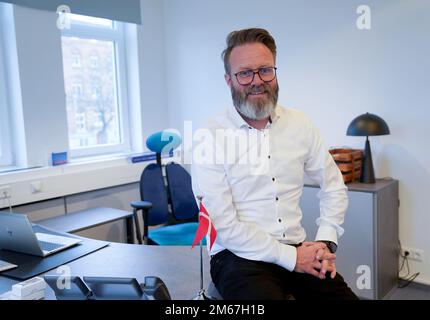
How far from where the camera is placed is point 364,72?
2.97 metres

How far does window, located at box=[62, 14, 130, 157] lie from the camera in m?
3.46

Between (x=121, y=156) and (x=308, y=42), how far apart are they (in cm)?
189

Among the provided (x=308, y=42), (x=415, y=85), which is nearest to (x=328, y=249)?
(x=415, y=85)

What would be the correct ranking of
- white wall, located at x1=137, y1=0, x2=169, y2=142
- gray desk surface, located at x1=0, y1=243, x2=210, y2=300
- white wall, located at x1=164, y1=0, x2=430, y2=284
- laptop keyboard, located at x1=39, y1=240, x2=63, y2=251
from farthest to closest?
1. white wall, located at x1=137, y1=0, x2=169, y2=142
2. white wall, located at x1=164, y1=0, x2=430, y2=284
3. laptop keyboard, located at x1=39, y1=240, x2=63, y2=251
4. gray desk surface, located at x1=0, y1=243, x2=210, y2=300

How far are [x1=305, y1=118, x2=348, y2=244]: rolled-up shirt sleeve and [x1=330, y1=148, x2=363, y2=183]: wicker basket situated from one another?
3.76 feet

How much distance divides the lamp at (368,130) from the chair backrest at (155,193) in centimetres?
143

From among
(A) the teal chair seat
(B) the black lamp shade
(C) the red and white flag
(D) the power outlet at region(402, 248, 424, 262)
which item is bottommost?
(D) the power outlet at region(402, 248, 424, 262)

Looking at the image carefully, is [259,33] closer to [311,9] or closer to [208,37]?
[311,9]

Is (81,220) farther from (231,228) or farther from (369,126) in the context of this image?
(369,126)

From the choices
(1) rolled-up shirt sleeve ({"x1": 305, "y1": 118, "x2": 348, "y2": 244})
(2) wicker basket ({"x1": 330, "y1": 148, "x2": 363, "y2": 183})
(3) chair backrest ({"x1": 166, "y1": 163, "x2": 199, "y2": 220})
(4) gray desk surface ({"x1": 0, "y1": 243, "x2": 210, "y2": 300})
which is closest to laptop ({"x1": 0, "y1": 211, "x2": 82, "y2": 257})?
(4) gray desk surface ({"x1": 0, "y1": 243, "x2": 210, "y2": 300})

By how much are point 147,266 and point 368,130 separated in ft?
5.87

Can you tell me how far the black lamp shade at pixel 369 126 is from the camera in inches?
106

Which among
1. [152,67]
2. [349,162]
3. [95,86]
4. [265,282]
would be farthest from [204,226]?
[152,67]

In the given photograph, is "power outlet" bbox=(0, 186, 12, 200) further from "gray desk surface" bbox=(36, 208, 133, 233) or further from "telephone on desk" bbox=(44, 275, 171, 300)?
"telephone on desk" bbox=(44, 275, 171, 300)
